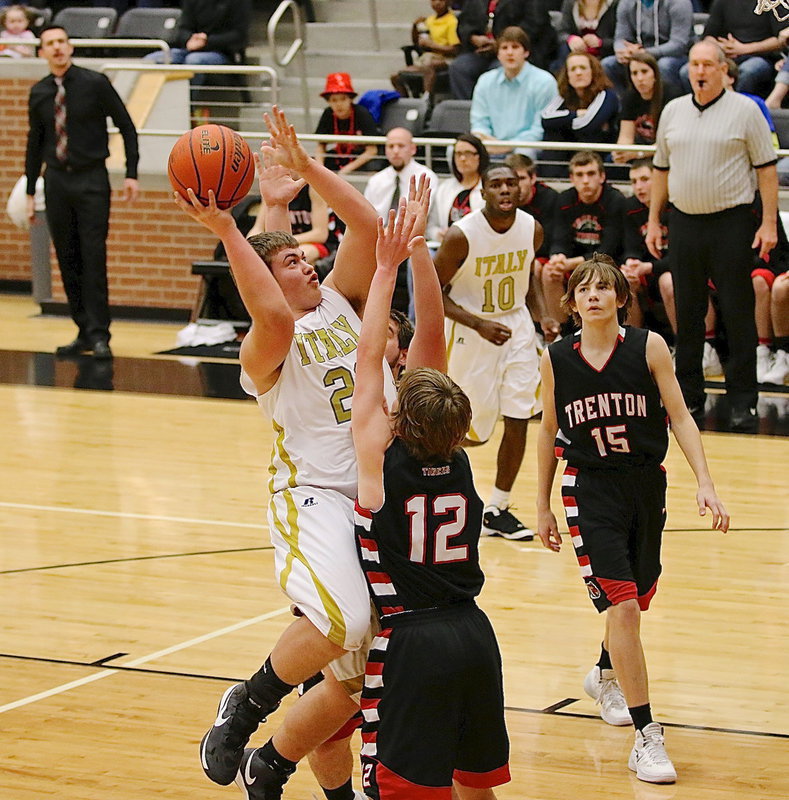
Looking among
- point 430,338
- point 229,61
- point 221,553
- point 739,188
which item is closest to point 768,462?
point 739,188

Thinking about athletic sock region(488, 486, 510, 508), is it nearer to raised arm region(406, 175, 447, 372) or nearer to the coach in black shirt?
raised arm region(406, 175, 447, 372)

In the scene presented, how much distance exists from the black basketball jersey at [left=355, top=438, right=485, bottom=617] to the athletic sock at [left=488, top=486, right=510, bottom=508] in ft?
12.0

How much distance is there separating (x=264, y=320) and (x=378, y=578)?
72cm

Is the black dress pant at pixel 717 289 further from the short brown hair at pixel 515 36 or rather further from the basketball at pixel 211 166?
the basketball at pixel 211 166

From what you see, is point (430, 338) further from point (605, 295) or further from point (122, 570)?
point (122, 570)

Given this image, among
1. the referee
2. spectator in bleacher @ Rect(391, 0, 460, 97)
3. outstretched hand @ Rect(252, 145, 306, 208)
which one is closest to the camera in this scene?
outstretched hand @ Rect(252, 145, 306, 208)

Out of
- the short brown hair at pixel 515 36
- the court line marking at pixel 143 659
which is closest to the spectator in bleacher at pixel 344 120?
the short brown hair at pixel 515 36

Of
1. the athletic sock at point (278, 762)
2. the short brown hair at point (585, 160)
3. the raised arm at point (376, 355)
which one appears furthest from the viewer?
the short brown hair at point (585, 160)

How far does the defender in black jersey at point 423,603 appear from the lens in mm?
3406

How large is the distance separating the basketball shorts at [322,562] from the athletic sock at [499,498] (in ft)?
11.0

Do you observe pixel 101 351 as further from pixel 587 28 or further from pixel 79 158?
pixel 587 28

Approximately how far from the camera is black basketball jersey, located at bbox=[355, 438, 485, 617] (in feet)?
11.4

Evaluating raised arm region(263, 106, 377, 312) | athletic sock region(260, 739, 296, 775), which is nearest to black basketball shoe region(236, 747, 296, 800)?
athletic sock region(260, 739, 296, 775)

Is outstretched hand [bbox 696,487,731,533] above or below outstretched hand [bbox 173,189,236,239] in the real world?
below
